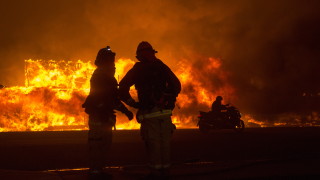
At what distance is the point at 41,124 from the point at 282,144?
141ft

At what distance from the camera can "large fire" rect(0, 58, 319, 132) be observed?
48656 mm

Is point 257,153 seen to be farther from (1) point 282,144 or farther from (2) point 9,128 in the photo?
(2) point 9,128

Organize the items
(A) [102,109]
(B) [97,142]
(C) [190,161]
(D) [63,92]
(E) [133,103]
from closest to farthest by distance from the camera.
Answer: (E) [133,103] → (B) [97,142] → (A) [102,109] → (C) [190,161] → (D) [63,92]

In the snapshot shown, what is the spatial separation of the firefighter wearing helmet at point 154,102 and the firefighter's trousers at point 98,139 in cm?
47

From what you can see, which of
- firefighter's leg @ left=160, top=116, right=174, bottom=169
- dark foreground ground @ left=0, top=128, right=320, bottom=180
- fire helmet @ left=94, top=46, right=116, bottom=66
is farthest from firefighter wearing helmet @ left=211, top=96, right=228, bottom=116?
firefighter's leg @ left=160, top=116, right=174, bottom=169

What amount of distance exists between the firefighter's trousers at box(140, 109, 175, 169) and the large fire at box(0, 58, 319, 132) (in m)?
41.8

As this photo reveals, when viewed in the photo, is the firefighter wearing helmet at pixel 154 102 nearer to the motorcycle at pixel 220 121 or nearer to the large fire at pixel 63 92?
the motorcycle at pixel 220 121

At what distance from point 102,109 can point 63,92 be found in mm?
48592

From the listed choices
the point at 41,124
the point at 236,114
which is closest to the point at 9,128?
the point at 41,124

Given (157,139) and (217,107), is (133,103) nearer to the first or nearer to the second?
(157,139)

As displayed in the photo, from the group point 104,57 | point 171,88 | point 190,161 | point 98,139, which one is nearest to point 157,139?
point 171,88

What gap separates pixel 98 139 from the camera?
6473 millimetres

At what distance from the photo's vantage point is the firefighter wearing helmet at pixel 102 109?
646cm

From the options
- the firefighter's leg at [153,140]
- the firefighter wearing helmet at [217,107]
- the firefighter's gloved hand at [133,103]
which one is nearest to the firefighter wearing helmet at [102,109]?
the firefighter's gloved hand at [133,103]
